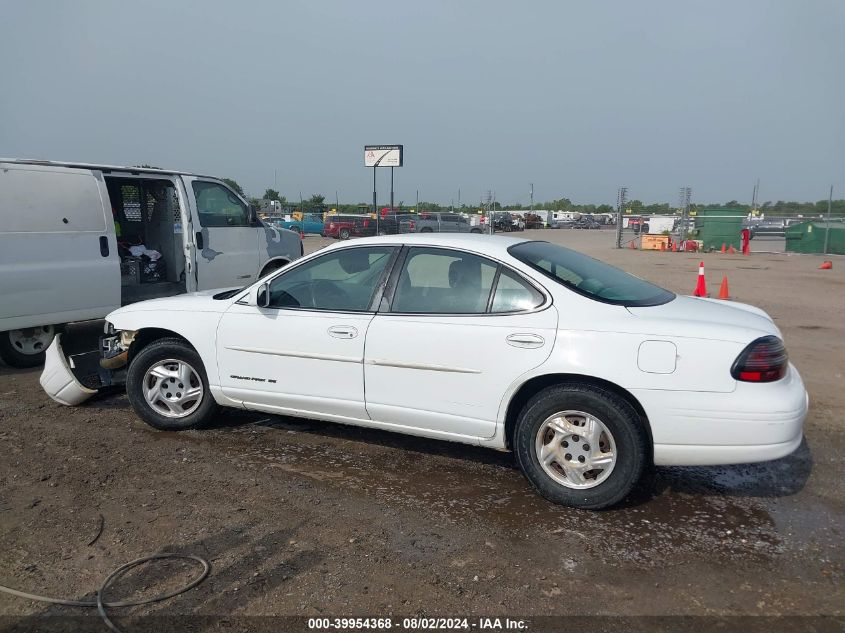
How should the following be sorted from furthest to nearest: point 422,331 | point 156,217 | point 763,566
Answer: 1. point 156,217
2. point 422,331
3. point 763,566

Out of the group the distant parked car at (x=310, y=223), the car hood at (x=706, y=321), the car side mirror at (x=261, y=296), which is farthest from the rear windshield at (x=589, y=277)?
the distant parked car at (x=310, y=223)

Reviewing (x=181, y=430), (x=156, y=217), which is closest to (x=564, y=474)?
(x=181, y=430)

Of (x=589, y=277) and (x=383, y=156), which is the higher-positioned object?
(x=383, y=156)

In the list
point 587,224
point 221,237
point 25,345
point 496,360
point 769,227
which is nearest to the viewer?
point 496,360

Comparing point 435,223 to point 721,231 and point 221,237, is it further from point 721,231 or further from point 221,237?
point 221,237

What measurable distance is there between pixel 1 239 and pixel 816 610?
6900 millimetres

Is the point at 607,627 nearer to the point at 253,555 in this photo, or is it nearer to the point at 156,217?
the point at 253,555

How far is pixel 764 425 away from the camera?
3.41 meters

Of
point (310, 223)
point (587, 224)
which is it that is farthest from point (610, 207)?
point (310, 223)

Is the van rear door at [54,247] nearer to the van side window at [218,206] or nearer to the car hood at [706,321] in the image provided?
the van side window at [218,206]

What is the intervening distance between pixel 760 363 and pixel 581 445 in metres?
1.03

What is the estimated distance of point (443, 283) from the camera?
4.23 m

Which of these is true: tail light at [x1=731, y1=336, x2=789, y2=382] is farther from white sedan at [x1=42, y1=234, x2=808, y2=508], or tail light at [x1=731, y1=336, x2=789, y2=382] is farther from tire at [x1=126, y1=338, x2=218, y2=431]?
tire at [x1=126, y1=338, x2=218, y2=431]

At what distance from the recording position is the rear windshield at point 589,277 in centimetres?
394
